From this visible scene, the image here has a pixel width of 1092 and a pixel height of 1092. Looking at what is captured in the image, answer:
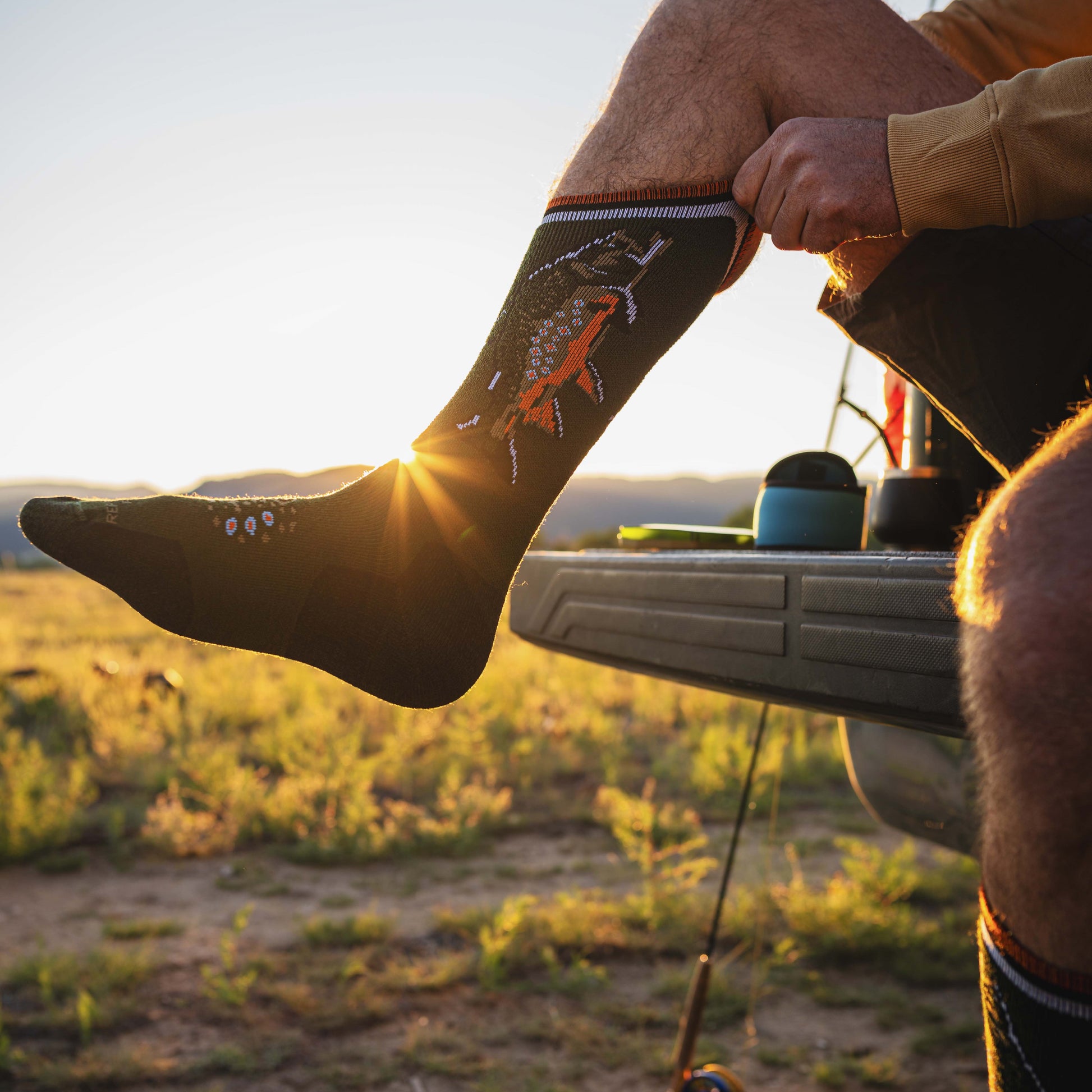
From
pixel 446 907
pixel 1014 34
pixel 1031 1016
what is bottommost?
pixel 446 907

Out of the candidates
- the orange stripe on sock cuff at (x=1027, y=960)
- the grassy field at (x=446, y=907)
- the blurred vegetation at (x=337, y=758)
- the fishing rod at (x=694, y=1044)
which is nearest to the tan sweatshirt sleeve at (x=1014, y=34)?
the fishing rod at (x=694, y=1044)

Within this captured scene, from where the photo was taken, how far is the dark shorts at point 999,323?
1.11 m

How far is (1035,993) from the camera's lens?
0.53 metres

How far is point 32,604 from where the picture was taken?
15.1 m

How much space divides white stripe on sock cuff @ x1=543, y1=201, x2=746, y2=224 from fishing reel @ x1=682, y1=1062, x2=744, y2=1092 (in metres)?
1.37

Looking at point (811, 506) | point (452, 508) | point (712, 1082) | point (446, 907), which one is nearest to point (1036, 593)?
point (452, 508)

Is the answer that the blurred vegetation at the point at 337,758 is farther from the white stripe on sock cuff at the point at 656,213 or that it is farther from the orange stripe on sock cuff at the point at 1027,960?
the orange stripe on sock cuff at the point at 1027,960

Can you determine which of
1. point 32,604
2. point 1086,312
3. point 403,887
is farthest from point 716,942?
point 32,604

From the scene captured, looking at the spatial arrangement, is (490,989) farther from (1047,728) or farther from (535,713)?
(535,713)

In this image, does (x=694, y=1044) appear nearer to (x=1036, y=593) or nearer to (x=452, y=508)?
(x=452, y=508)

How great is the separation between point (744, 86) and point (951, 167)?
335 mm

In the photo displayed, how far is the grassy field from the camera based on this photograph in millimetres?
2098

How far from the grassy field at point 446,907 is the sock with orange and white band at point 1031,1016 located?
5.48 ft

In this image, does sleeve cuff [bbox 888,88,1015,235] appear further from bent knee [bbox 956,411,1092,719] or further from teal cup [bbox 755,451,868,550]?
teal cup [bbox 755,451,868,550]
